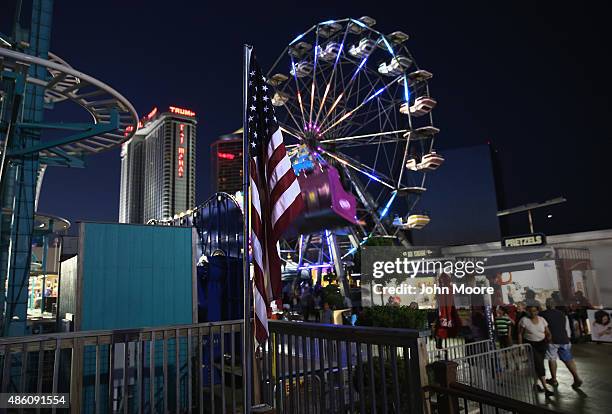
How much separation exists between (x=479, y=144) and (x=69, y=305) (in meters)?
37.8

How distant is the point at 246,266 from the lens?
3.27 m

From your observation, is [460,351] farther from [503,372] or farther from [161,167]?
[161,167]

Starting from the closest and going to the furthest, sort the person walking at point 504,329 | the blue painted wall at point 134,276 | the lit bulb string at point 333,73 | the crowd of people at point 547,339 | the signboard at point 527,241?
the blue painted wall at point 134,276, the crowd of people at point 547,339, the person walking at point 504,329, the signboard at point 527,241, the lit bulb string at point 333,73

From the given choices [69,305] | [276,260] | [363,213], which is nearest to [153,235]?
[69,305]

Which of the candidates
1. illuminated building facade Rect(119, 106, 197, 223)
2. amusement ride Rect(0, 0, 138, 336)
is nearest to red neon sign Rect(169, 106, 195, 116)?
illuminated building facade Rect(119, 106, 197, 223)

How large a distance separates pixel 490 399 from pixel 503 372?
222 inches

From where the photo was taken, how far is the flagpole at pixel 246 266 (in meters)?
3.08

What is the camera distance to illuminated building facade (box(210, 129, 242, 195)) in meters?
134

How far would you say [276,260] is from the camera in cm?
354

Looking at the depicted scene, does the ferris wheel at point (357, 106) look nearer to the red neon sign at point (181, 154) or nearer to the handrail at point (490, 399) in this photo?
the handrail at point (490, 399)

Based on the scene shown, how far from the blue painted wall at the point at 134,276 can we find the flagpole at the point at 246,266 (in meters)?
5.57

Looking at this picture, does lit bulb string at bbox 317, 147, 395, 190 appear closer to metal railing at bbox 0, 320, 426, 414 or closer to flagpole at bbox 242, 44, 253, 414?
metal railing at bbox 0, 320, 426, 414

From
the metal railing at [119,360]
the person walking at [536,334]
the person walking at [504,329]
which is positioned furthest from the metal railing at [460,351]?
the metal railing at [119,360]

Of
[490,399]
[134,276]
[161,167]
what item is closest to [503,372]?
[490,399]
